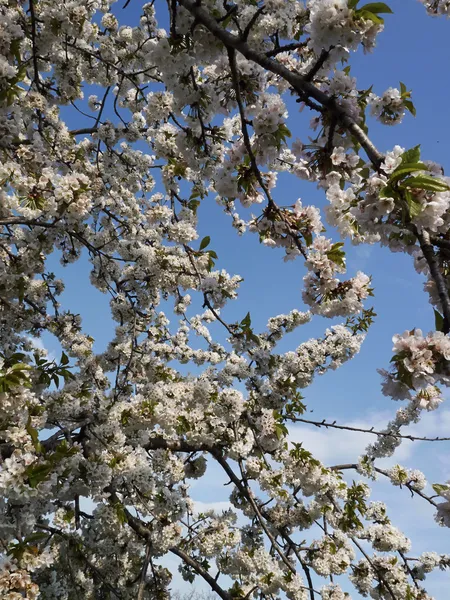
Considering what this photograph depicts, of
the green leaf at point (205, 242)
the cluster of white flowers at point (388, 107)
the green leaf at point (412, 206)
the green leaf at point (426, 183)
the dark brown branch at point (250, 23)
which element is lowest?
the green leaf at point (412, 206)

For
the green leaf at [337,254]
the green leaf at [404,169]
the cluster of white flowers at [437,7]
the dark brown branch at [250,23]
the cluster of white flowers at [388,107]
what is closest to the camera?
the green leaf at [404,169]

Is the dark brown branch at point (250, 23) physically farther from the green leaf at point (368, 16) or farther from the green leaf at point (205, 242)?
the green leaf at point (205, 242)

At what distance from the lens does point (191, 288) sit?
18.1 ft

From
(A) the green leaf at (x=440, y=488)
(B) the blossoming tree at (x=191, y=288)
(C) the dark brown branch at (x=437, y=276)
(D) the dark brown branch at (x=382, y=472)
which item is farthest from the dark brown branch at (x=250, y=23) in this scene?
(D) the dark brown branch at (x=382, y=472)

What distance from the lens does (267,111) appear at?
281 cm

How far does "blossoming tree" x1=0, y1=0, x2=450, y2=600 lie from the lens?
87.6 inches

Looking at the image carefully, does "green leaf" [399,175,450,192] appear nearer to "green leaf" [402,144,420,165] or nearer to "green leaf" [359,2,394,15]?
"green leaf" [402,144,420,165]

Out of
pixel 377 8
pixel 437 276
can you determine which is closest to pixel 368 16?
pixel 377 8

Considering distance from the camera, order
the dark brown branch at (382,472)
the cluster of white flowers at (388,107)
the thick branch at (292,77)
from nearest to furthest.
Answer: the thick branch at (292,77), the cluster of white flowers at (388,107), the dark brown branch at (382,472)

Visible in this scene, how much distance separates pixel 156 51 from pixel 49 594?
458 cm

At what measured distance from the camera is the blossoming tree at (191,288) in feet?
7.30

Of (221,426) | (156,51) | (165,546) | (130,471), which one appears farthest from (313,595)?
(156,51)

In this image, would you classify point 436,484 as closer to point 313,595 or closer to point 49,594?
point 313,595

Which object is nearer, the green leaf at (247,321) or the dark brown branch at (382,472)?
the green leaf at (247,321)
